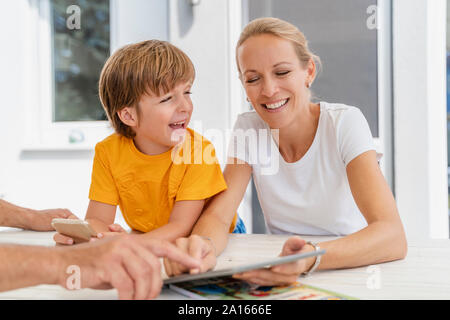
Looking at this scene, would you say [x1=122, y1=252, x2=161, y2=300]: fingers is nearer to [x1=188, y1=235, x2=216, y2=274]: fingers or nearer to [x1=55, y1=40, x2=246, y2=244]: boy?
[x1=188, y1=235, x2=216, y2=274]: fingers

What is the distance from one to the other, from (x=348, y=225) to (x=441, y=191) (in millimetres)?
1124

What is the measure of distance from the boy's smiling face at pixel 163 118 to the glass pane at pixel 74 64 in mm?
1671

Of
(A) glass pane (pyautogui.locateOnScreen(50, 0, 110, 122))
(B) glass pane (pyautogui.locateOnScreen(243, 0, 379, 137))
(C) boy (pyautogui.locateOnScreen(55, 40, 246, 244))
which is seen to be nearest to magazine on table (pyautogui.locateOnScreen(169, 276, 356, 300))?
(C) boy (pyautogui.locateOnScreen(55, 40, 246, 244))

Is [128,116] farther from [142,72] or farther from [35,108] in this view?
[35,108]

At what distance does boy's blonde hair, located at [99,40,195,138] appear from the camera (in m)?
1.19

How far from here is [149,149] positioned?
4.10 feet

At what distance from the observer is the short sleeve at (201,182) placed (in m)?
1.12

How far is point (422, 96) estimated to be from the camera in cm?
206

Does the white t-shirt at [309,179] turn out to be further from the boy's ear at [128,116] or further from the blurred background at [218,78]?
the blurred background at [218,78]

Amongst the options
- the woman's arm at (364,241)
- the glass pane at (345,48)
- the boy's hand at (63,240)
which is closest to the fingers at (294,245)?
the woman's arm at (364,241)

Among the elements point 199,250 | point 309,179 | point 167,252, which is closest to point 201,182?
point 309,179

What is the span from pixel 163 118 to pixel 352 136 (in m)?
0.50
